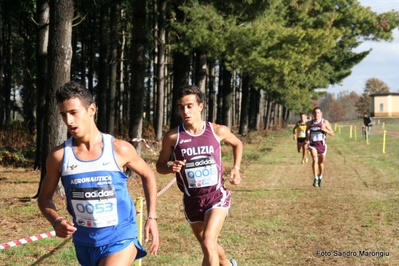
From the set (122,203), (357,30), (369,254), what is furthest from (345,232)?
(357,30)

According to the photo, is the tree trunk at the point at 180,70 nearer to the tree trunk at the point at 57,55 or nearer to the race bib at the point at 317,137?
the race bib at the point at 317,137

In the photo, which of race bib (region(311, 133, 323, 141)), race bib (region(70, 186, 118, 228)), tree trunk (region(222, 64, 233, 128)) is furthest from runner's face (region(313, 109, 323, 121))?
tree trunk (region(222, 64, 233, 128))

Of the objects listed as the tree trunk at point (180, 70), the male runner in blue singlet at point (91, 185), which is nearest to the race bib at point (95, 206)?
the male runner in blue singlet at point (91, 185)

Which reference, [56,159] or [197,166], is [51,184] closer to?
[56,159]

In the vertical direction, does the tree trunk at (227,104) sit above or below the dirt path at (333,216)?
above

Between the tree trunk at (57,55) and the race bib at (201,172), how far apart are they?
5.46m

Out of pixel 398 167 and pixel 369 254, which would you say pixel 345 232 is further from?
pixel 398 167

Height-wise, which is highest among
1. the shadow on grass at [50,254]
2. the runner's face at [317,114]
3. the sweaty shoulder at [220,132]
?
the runner's face at [317,114]

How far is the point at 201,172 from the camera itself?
230 inches

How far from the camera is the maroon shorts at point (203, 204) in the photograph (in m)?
5.86

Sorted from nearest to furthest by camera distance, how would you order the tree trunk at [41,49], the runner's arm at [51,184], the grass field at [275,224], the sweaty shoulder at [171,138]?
the runner's arm at [51,184], the sweaty shoulder at [171,138], the grass field at [275,224], the tree trunk at [41,49]

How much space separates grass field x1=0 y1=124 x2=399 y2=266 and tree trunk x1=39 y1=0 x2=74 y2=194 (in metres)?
1.35

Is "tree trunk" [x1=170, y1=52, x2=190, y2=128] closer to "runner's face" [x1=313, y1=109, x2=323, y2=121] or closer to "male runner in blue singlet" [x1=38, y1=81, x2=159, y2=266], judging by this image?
"runner's face" [x1=313, y1=109, x2=323, y2=121]

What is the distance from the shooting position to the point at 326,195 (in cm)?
1291
